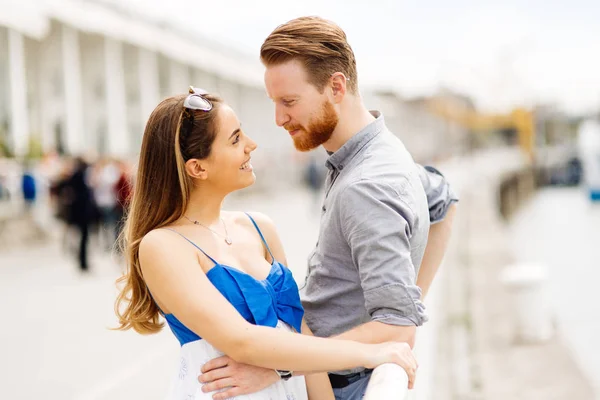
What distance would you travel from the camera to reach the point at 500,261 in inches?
601

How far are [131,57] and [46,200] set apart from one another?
39.0 feet

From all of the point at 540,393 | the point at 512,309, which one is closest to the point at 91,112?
the point at 512,309

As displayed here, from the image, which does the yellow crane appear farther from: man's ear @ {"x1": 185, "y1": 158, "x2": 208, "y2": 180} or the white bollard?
man's ear @ {"x1": 185, "y1": 158, "x2": 208, "y2": 180}

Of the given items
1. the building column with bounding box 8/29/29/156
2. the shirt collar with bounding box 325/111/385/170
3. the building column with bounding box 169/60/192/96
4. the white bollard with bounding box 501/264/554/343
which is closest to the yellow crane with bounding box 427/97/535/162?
the building column with bounding box 169/60/192/96

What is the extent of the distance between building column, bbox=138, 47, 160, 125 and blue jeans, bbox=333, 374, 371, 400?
24190 millimetres

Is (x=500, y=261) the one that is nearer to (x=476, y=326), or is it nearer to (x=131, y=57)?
(x=476, y=326)

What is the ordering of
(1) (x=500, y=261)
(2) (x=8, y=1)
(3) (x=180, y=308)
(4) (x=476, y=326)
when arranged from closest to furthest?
(3) (x=180, y=308), (4) (x=476, y=326), (2) (x=8, y=1), (1) (x=500, y=261)

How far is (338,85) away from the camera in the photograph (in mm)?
2406

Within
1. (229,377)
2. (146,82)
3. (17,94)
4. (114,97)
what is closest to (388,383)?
(229,377)

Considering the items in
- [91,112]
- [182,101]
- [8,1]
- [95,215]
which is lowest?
[91,112]

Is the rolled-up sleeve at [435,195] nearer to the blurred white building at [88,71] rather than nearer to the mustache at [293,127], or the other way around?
the mustache at [293,127]

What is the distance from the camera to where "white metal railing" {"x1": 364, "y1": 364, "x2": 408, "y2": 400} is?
1997 millimetres

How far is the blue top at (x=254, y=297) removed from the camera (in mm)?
2248

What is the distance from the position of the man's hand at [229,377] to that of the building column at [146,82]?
80.1 ft
